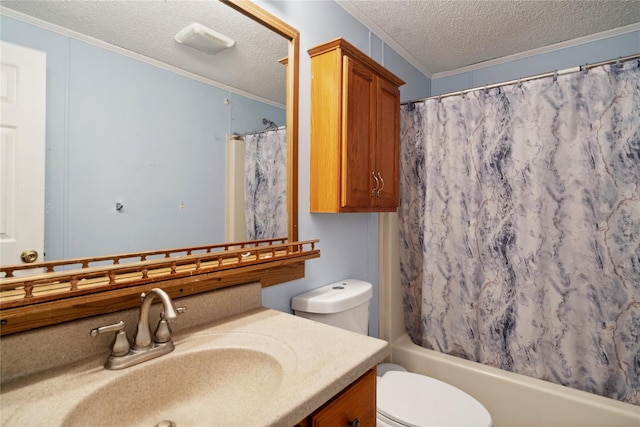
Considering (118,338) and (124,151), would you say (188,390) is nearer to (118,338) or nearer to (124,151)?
(118,338)

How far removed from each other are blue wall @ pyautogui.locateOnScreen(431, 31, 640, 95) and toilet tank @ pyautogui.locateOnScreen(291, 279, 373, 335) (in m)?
1.90

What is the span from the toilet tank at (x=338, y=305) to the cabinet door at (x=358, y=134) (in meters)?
0.39

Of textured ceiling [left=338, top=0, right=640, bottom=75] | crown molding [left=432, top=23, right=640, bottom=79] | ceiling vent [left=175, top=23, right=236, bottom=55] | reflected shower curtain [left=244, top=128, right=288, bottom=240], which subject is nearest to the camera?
ceiling vent [left=175, top=23, right=236, bottom=55]

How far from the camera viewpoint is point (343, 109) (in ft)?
4.19

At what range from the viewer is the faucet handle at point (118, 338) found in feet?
2.31

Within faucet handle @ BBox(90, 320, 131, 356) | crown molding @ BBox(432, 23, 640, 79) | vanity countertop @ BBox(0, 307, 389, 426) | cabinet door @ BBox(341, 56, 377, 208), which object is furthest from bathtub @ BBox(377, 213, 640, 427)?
faucet handle @ BBox(90, 320, 131, 356)

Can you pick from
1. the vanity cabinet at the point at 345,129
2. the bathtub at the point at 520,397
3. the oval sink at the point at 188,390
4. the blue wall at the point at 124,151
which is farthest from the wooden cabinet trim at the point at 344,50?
the bathtub at the point at 520,397

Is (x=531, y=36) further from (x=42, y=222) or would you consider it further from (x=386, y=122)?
(x=42, y=222)

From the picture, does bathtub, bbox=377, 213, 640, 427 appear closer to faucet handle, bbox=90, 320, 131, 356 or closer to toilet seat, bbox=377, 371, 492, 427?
toilet seat, bbox=377, 371, 492, 427

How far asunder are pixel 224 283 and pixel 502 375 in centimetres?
155

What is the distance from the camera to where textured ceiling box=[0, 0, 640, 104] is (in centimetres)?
80

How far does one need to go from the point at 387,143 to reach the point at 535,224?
0.87 metres

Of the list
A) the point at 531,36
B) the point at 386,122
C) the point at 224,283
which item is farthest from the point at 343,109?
the point at 531,36

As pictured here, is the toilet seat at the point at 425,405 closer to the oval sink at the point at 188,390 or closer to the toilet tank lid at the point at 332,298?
the toilet tank lid at the point at 332,298
